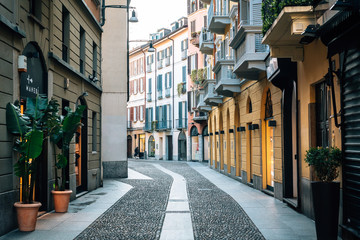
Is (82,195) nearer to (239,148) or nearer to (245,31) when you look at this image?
(245,31)

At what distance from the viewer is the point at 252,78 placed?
59.8 ft

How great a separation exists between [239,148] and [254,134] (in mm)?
4673

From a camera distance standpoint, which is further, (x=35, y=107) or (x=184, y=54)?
(x=184, y=54)

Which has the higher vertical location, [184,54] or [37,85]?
[184,54]

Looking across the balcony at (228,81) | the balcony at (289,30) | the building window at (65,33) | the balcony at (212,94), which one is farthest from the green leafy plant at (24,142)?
the balcony at (212,94)

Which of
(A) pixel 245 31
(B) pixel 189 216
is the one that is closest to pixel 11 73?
(B) pixel 189 216

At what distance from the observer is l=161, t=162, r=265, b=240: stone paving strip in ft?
29.6

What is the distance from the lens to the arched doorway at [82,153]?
16.4 metres

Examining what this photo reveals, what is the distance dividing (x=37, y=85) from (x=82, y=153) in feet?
19.3

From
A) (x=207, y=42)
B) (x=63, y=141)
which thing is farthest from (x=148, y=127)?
(x=63, y=141)

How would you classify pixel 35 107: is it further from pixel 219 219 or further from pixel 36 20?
pixel 219 219

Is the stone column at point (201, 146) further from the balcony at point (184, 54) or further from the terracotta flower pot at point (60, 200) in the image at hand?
the terracotta flower pot at point (60, 200)

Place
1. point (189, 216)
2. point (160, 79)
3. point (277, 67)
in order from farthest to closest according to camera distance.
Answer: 1. point (160, 79)
2. point (277, 67)
3. point (189, 216)

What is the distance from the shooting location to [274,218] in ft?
36.1
